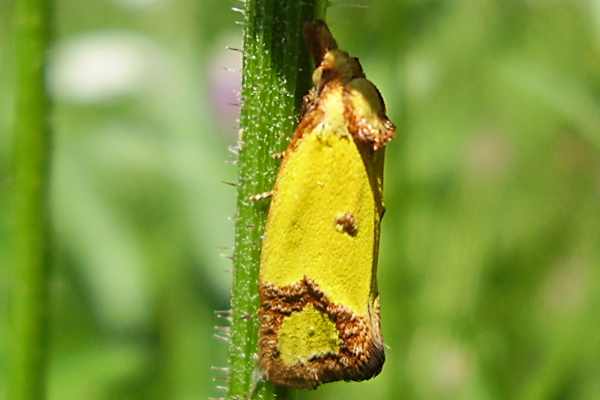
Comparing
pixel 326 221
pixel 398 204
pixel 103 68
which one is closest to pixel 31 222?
pixel 326 221

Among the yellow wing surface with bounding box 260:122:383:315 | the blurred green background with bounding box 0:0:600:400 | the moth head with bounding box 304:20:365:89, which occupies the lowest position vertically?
the blurred green background with bounding box 0:0:600:400

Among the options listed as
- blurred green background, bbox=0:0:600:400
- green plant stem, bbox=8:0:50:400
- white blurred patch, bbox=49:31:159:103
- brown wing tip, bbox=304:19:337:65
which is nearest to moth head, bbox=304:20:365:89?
brown wing tip, bbox=304:19:337:65

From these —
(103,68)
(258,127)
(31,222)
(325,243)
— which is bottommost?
(103,68)

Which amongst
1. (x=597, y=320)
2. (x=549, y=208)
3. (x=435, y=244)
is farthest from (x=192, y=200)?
(x=549, y=208)

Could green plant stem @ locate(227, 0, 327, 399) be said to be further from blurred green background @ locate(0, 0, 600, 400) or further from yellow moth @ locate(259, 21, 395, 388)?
blurred green background @ locate(0, 0, 600, 400)

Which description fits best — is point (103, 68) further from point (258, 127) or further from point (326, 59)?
point (258, 127)

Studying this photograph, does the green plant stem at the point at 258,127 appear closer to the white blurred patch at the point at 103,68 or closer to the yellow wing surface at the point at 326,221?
the yellow wing surface at the point at 326,221

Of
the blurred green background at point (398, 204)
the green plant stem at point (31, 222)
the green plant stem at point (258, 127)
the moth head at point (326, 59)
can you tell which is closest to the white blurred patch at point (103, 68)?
the blurred green background at point (398, 204)

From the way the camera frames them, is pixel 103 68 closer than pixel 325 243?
No
